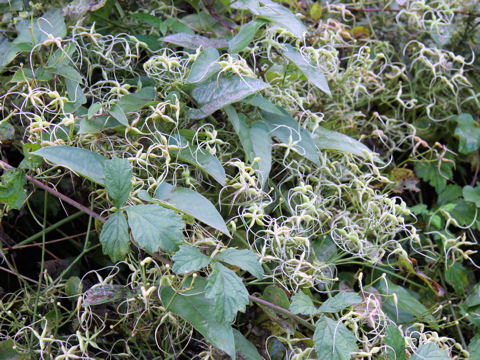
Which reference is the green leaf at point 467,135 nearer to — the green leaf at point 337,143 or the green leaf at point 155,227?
the green leaf at point 337,143

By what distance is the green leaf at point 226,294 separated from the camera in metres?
0.67

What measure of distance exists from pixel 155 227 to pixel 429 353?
44 cm

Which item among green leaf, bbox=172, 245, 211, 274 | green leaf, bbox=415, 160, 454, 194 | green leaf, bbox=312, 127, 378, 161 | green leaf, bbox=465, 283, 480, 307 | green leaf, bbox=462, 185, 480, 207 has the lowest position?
green leaf, bbox=465, 283, 480, 307

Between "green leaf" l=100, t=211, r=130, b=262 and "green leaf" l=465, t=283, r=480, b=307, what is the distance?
0.69 meters

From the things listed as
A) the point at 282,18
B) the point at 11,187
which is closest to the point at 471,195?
the point at 282,18

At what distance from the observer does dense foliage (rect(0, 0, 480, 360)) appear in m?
0.76

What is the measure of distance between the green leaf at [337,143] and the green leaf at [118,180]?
1.38ft

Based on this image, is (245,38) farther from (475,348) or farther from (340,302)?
(475,348)

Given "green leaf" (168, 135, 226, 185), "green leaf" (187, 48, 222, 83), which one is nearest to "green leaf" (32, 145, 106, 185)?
"green leaf" (168, 135, 226, 185)

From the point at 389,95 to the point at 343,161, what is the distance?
324mm

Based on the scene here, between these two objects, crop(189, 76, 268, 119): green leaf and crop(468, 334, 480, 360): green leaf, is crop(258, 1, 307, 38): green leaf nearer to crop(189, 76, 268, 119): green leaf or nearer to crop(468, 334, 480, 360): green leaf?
crop(189, 76, 268, 119): green leaf

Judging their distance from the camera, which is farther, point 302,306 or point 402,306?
point 402,306

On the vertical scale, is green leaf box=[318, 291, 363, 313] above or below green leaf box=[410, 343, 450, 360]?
above

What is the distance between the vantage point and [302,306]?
751 millimetres
